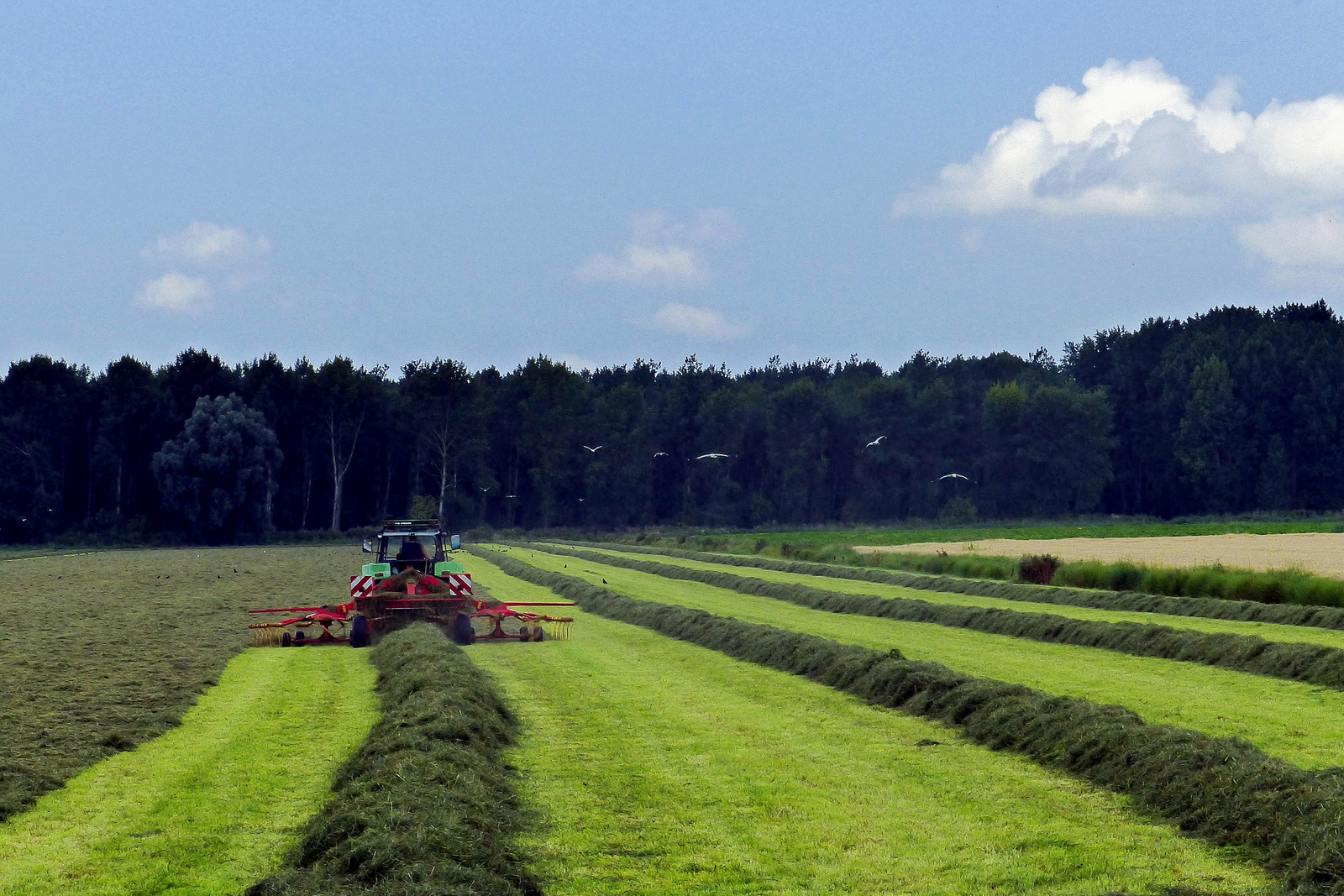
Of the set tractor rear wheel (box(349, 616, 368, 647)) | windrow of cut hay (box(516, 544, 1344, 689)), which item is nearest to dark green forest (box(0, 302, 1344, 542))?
windrow of cut hay (box(516, 544, 1344, 689))

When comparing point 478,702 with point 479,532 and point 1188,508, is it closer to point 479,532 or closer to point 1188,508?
point 479,532

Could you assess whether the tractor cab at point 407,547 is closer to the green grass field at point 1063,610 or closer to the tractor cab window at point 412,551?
→ the tractor cab window at point 412,551

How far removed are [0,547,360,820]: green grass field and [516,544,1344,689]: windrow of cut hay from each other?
1315 centimetres

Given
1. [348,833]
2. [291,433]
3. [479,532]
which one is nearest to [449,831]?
[348,833]

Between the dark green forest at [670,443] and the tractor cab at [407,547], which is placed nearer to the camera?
the tractor cab at [407,547]

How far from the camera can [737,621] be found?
989 inches

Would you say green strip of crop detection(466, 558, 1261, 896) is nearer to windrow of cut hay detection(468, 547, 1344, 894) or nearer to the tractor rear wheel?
windrow of cut hay detection(468, 547, 1344, 894)

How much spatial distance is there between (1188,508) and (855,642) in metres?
105

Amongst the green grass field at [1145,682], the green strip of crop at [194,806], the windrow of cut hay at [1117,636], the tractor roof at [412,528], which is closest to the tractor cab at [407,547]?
the tractor roof at [412,528]

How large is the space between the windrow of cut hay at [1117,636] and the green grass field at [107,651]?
13.2 meters

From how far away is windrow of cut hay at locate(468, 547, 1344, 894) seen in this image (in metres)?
8.97

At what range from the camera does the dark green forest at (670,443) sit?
100812mm

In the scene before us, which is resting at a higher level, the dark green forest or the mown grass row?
the dark green forest

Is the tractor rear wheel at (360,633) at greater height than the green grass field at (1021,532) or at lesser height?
lesser
